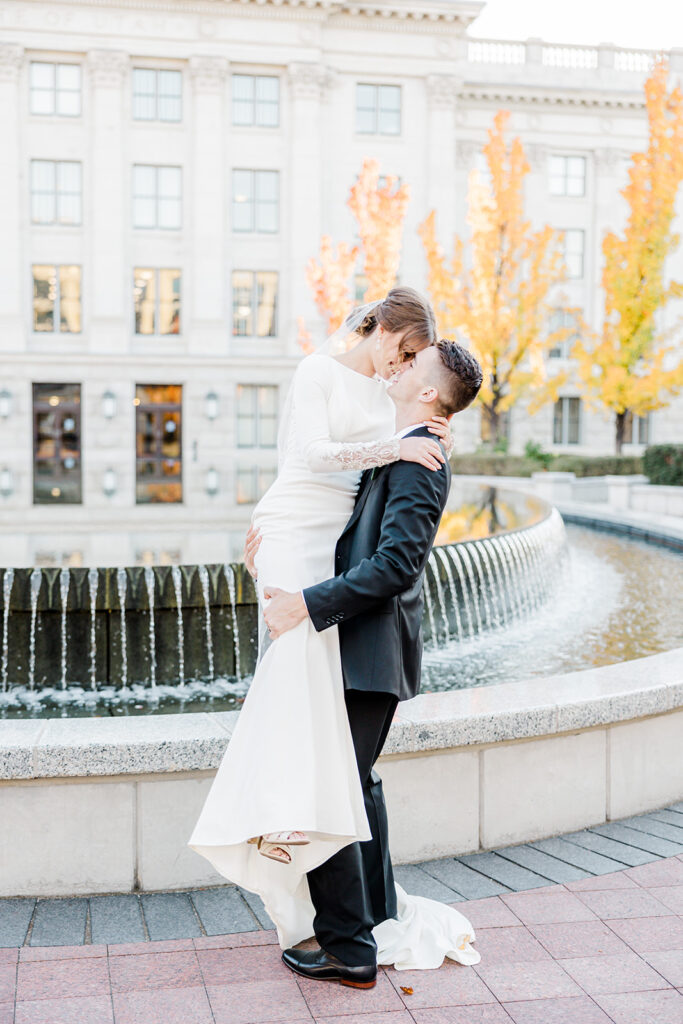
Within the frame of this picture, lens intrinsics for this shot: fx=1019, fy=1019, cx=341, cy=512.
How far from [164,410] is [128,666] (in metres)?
26.1

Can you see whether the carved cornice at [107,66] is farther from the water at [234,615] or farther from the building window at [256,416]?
the water at [234,615]

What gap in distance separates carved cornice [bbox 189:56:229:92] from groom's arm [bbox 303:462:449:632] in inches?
1248

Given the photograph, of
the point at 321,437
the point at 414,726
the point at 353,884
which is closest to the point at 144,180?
the point at 414,726

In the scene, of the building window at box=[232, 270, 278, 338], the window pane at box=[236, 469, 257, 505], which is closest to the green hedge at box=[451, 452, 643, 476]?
the window pane at box=[236, 469, 257, 505]

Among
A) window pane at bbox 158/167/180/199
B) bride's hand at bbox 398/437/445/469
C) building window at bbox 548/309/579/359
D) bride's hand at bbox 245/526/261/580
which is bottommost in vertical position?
bride's hand at bbox 245/526/261/580

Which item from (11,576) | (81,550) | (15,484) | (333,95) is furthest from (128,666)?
(333,95)

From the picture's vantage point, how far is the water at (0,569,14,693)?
23.2 ft

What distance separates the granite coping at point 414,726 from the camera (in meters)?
4.01

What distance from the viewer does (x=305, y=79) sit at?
106 feet

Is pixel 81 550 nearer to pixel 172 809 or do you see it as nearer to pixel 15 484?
pixel 172 809

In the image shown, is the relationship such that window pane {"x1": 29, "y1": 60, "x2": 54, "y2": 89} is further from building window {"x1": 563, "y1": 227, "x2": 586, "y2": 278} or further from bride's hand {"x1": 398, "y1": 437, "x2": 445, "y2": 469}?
bride's hand {"x1": 398, "y1": 437, "x2": 445, "y2": 469}

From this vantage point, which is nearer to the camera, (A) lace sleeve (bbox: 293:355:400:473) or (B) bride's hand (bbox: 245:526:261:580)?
(A) lace sleeve (bbox: 293:355:400:473)

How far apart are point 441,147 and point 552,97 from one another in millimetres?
6312

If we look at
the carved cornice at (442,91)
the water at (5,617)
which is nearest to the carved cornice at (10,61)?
the carved cornice at (442,91)
